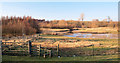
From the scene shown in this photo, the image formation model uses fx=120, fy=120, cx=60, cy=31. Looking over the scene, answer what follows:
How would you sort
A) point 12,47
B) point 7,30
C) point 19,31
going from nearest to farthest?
point 12,47 < point 7,30 < point 19,31

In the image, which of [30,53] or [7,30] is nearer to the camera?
[30,53]

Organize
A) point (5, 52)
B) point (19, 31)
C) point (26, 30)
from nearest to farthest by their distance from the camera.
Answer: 1. point (5, 52)
2. point (19, 31)
3. point (26, 30)

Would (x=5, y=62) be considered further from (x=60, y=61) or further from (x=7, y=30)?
(x=7, y=30)

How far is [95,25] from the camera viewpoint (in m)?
88.6

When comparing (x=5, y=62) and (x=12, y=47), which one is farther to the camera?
(x=12, y=47)

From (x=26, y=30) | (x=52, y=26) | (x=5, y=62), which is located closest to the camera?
(x=5, y=62)

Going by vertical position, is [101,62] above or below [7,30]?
below

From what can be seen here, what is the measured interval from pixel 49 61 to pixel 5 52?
5.89 meters

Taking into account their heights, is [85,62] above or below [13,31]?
below

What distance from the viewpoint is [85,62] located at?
10.2 metres

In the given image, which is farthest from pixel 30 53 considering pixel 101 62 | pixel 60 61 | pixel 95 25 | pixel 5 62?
pixel 95 25

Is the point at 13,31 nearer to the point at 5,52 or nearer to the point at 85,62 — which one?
the point at 5,52

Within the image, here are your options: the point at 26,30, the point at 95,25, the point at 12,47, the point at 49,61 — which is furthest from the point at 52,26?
the point at 49,61

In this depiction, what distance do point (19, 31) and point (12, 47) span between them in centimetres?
2866
